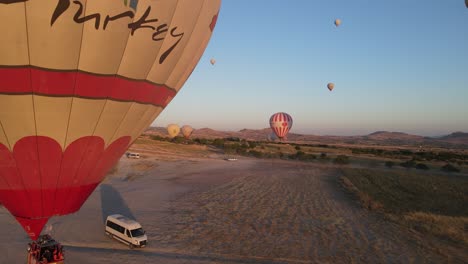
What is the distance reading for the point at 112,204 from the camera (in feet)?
58.9

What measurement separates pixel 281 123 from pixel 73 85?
6610cm

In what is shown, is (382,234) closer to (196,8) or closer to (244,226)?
(244,226)

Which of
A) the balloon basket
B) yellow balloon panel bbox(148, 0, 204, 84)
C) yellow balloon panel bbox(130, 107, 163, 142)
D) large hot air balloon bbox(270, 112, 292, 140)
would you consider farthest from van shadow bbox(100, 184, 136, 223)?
large hot air balloon bbox(270, 112, 292, 140)

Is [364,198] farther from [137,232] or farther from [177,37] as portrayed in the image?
[177,37]

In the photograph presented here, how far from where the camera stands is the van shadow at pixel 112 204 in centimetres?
1636

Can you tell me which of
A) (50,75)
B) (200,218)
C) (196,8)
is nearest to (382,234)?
(200,218)

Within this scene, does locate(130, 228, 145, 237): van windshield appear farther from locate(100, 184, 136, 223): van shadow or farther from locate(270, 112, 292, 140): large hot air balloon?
locate(270, 112, 292, 140): large hot air balloon

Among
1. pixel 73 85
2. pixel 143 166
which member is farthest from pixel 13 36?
pixel 143 166

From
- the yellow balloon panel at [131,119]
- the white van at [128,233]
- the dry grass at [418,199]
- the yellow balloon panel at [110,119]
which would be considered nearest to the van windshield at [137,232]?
the white van at [128,233]

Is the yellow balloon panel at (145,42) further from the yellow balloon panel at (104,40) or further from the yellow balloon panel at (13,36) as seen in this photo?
the yellow balloon panel at (13,36)

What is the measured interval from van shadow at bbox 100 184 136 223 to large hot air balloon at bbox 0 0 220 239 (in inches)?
342

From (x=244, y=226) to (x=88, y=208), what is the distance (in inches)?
307

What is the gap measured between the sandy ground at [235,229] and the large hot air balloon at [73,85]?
228 cm

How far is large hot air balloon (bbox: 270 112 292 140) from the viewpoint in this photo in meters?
70.9
